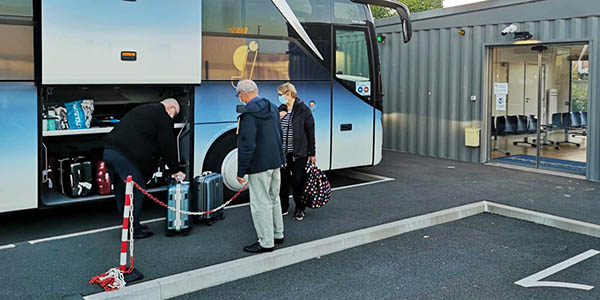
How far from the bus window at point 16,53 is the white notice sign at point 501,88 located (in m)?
9.64

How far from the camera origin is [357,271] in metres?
6.01

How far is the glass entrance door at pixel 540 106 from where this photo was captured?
11805mm

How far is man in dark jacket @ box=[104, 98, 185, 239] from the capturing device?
6.65 m

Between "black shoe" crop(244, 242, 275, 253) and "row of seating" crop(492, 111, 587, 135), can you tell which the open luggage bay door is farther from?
"row of seating" crop(492, 111, 587, 135)

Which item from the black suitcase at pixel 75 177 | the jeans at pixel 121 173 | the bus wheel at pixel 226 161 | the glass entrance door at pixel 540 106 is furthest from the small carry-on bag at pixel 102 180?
the glass entrance door at pixel 540 106

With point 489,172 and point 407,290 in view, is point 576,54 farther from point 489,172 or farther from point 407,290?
point 407,290

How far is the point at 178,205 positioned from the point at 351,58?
4584 mm

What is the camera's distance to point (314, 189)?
7.68m

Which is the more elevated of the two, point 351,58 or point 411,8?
point 411,8

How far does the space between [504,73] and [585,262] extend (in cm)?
730

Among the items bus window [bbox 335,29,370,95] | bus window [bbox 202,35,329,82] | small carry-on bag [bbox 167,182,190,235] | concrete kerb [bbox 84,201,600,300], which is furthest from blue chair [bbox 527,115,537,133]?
small carry-on bag [bbox 167,182,190,235]

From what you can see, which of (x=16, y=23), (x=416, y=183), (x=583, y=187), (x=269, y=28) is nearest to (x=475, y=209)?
(x=416, y=183)

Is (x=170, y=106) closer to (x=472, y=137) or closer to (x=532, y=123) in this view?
(x=472, y=137)

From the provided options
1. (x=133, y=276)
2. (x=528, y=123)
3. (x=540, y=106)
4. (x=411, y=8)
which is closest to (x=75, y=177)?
(x=133, y=276)
